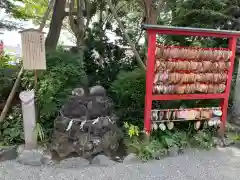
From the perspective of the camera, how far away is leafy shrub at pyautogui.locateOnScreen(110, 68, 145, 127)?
4277 millimetres

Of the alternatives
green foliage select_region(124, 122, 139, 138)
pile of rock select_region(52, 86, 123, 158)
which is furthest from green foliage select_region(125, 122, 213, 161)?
pile of rock select_region(52, 86, 123, 158)

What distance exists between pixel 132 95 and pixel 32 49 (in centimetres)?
190

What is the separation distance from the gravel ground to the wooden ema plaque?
1.50 meters

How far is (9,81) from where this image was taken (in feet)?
15.0

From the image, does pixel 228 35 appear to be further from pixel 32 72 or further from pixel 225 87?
pixel 32 72

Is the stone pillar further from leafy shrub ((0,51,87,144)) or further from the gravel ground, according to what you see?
the gravel ground

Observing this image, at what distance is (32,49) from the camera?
3.56m

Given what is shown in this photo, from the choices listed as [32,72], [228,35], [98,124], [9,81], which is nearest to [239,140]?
[228,35]

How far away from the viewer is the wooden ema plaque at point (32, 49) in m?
3.53

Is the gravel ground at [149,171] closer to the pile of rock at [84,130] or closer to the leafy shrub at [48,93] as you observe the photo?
the pile of rock at [84,130]

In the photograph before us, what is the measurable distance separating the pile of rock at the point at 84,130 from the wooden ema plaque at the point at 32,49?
2.66 feet

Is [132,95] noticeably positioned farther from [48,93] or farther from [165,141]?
[48,93]

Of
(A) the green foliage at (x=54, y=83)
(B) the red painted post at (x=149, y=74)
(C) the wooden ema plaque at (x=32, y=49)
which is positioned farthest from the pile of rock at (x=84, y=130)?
(C) the wooden ema plaque at (x=32, y=49)

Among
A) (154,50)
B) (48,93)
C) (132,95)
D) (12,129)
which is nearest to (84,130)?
(48,93)
